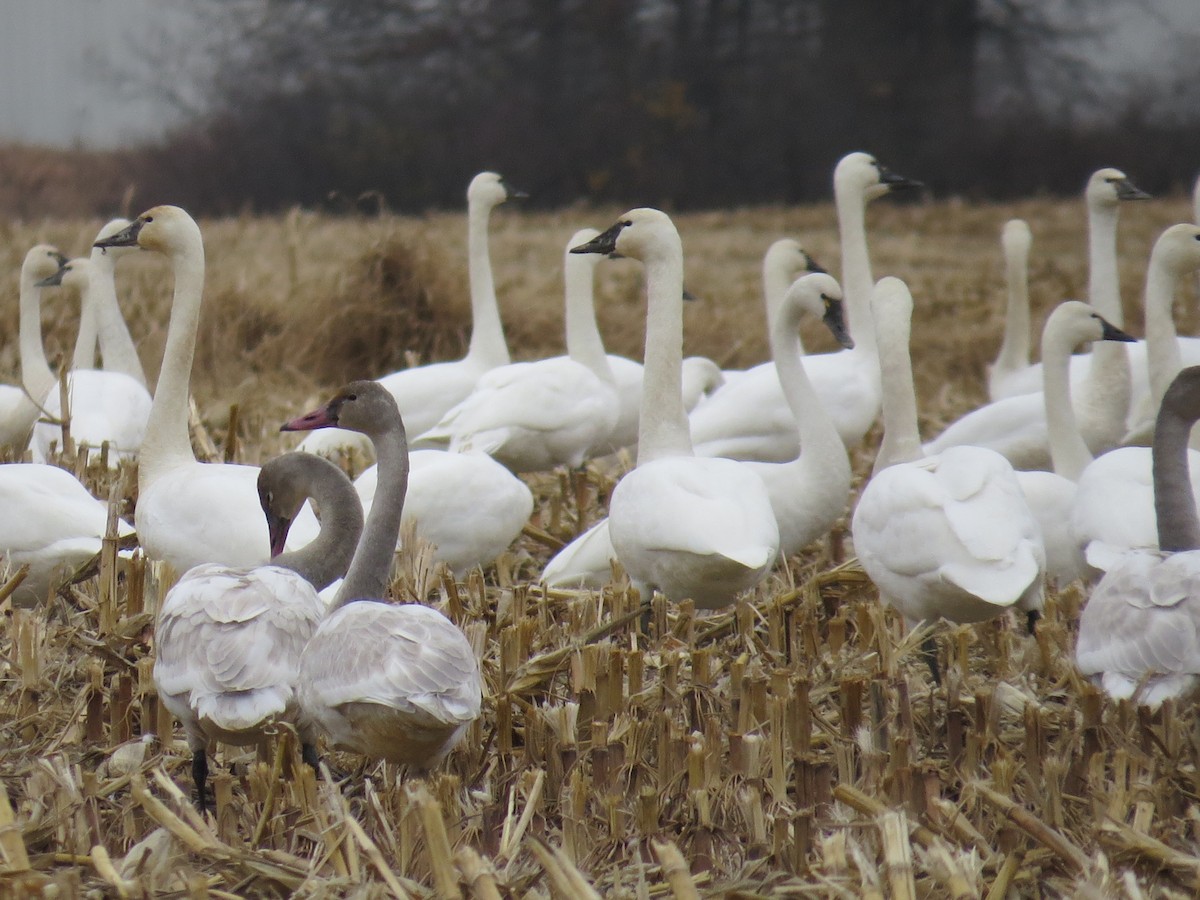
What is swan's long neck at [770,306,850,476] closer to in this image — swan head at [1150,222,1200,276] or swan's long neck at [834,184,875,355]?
swan's long neck at [834,184,875,355]

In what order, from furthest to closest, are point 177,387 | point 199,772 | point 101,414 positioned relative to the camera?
point 101,414
point 177,387
point 199,772

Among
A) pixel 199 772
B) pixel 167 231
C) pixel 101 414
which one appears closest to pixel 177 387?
pixel 167 231

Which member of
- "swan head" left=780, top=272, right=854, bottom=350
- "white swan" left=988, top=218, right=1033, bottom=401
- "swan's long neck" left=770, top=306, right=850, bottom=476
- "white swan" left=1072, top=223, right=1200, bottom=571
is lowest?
"white swan" left=988, top=218, right=1033, bottom=401

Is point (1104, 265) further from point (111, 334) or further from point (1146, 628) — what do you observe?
point (111, 334)

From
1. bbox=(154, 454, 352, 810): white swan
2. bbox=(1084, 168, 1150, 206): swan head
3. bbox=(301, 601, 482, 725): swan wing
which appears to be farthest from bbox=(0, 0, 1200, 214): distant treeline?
bbox=(301, 601, 482, 725): swan wing

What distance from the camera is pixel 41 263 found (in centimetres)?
748

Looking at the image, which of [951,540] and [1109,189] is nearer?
[951,540]

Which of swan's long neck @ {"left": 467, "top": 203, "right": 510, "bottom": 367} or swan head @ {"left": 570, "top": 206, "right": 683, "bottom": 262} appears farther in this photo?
swan's long neck @ {"left": 467, "top": 203, "right": 510, "bottom": 367}

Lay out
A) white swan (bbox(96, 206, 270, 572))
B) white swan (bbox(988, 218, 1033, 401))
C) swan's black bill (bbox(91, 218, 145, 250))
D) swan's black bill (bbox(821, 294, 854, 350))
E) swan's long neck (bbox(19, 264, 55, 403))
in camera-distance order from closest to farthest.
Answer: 1. white swan (bbox(96, 206, 270, 572))
2. swan's black bill (bbox(91, 218, 145, 250))
3. swan's black bill (bbox(821, 294, 854, 350))
4. swan's long neck (bbox(19, 264, 55, 403))
5. white swan (bbox(988, 218, 1033, 401))

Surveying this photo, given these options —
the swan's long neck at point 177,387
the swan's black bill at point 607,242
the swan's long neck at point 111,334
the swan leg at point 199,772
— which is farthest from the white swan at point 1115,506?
the swan's long neck at point 111,334

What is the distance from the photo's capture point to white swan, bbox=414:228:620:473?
6.14 metres

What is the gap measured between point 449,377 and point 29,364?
6.13 ft

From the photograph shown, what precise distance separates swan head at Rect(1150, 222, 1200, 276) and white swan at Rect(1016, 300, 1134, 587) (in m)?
0.53

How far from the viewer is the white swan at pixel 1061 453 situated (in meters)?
4.58
